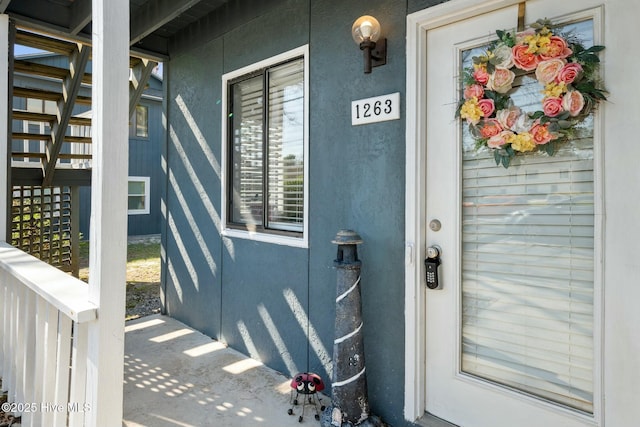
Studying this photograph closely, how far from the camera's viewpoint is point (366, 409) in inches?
77.0

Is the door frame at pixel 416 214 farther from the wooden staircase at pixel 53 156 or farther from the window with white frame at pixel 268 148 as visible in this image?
the wooden staircase at pixel 53 156

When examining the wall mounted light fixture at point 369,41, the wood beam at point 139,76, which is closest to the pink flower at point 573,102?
A: the wall mounted light fixture at point 369,41

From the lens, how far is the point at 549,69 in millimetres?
1485

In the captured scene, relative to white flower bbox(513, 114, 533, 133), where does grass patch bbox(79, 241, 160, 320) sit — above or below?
below

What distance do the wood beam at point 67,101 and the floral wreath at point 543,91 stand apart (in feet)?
11.1

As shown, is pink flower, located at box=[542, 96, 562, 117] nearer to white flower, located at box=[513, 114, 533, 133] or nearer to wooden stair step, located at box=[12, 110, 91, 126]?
white flower, located at box=[513, 114, 533, 133]

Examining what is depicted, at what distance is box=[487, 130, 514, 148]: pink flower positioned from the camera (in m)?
1.61

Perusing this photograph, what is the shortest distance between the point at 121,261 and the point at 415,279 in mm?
1329

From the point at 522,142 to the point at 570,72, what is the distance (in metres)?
0.30

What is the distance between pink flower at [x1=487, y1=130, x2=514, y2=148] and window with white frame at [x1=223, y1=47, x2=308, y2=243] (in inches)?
46.0

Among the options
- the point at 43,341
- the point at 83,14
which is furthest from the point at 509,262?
the point at 83,14

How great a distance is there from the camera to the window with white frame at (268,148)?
2609 mm

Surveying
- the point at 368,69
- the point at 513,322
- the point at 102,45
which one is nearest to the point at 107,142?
the point at 102,45

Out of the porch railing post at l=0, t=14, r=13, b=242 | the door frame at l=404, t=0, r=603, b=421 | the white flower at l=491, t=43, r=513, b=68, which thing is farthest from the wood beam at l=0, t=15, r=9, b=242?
the white flower at l=491, t=43, r=513, b=68
